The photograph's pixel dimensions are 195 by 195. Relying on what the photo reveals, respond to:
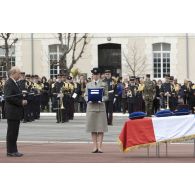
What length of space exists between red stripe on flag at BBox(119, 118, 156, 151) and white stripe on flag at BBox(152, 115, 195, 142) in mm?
139

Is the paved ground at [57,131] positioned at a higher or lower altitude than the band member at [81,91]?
lower

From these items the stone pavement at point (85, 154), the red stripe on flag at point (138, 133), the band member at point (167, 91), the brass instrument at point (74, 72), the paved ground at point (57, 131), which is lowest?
the stone pavement at point (85, 154)

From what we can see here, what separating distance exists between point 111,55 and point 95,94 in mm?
30350

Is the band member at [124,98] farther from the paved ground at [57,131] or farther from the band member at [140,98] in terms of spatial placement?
the paved ground at [57,131]

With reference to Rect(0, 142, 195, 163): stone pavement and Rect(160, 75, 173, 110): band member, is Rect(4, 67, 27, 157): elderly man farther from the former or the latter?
Rect(160, 75, 173, 110): band member

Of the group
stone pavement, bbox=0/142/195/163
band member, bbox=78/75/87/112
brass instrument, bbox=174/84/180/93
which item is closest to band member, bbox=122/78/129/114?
band member, bbox=78/75/87/112

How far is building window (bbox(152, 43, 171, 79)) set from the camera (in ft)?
151

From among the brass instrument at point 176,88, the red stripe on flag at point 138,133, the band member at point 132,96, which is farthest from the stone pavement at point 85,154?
the brass instrument at point 176,88

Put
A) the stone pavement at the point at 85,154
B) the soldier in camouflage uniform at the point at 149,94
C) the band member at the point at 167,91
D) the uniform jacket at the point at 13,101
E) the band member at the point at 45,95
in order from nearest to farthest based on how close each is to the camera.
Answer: the stone pavement at the point at 85,154, the uniform jacket at the point at 13,101, the soldier in camouflage uniform at the point at 149,94, the band member at the point at 167,91, the band member at the point at 45,95

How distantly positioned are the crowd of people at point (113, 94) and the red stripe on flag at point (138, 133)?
1138cm

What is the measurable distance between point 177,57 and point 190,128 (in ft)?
97.4

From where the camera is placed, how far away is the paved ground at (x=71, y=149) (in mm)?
16625

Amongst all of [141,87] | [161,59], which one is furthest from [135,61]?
[141,87]

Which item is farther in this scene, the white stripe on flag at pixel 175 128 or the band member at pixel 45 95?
the band member at pixel 45 95
